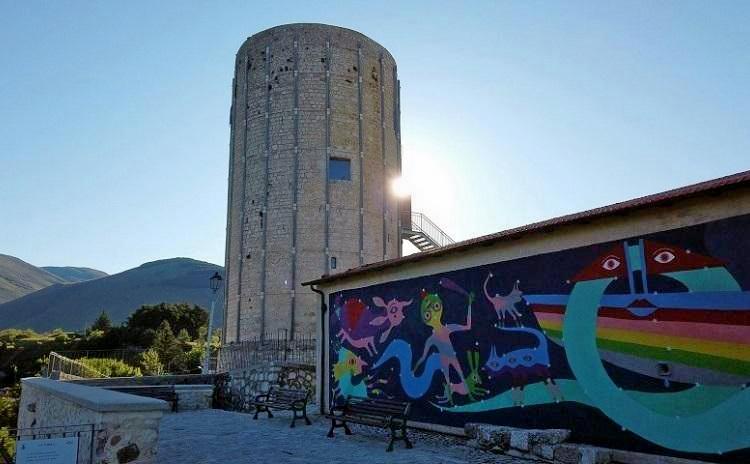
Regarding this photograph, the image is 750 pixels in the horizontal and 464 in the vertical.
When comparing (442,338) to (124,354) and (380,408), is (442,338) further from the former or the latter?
(124,354)

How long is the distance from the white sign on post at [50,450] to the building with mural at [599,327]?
621 centimetres

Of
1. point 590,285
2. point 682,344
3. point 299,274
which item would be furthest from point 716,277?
point 299,274

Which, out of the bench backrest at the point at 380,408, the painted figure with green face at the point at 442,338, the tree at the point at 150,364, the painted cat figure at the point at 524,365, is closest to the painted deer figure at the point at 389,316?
the painted figure with green face at the point at 442,338

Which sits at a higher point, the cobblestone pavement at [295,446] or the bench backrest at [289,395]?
the bench backrest at [289,395]

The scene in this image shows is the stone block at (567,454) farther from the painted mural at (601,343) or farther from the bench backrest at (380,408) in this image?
the bench backrest at (380,408)

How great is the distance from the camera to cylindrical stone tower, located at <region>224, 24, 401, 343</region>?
27516mm

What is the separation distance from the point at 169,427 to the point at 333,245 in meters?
16.1

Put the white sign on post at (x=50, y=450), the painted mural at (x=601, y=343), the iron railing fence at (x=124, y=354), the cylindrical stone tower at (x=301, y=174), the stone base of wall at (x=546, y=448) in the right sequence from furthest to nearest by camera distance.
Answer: the iron railing fence at (x=124, y=354)
the cylindrical stone tower at (x=301, y=174)
the stone base of wall at (x=546, y=448)
the painted mural at (x=601, y=343)
the white sign on post at (x=50, y=450)

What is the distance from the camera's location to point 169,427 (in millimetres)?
12453

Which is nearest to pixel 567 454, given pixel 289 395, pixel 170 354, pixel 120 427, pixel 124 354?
pixel 120 427

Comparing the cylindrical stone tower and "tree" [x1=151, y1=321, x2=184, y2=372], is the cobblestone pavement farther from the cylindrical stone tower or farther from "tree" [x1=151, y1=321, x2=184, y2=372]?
"tree" [x1=151, y1=321, x2=184, y2=372]

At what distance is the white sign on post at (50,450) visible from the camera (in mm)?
5539

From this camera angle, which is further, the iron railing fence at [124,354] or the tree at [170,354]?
the tree at [170,354]

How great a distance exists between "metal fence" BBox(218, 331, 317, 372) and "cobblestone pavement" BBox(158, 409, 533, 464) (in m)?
12.7
